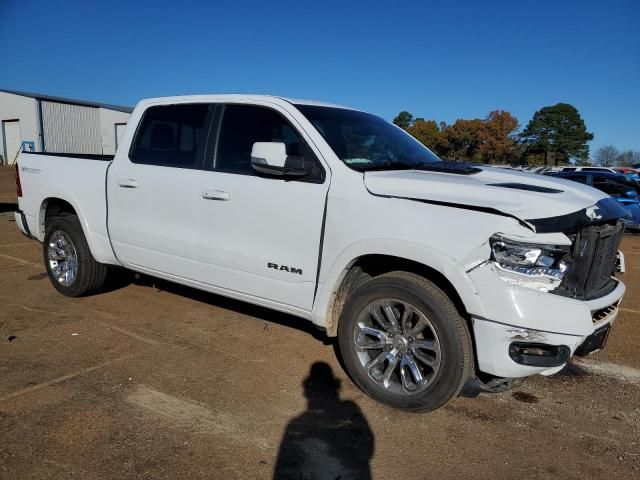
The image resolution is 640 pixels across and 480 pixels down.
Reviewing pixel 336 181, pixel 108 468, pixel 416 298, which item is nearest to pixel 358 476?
pixel 416 298

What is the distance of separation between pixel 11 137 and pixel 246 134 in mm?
43655

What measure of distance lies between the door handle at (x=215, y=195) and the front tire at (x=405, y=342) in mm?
1238

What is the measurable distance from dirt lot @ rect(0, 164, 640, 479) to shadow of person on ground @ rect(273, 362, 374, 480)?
0.01 meters

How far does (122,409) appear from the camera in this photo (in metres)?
3.27

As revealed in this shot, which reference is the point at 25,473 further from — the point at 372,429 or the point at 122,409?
the point at 372,429

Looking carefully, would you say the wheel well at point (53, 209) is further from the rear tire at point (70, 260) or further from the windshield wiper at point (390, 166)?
the windshield wiper at point (390, 166)

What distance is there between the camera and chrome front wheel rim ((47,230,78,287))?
5.41 meters

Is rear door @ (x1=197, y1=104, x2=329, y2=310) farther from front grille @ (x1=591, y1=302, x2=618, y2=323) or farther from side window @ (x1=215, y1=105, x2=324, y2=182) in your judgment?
front grille @ (x1=591, y1=302, x2=618, y2=323)

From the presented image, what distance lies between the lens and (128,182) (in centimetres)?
464

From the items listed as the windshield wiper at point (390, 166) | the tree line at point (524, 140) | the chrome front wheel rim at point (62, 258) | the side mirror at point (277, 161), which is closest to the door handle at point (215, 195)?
the side mirror at point (277, 161)

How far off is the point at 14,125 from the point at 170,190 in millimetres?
42736

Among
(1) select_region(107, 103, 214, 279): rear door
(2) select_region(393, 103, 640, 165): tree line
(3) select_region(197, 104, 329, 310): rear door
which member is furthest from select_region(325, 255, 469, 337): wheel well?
(2) select_region(393, 103, 640, 165): tree line

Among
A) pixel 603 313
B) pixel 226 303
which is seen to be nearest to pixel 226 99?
pixel 226 303

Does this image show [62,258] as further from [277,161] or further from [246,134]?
[277,161]
